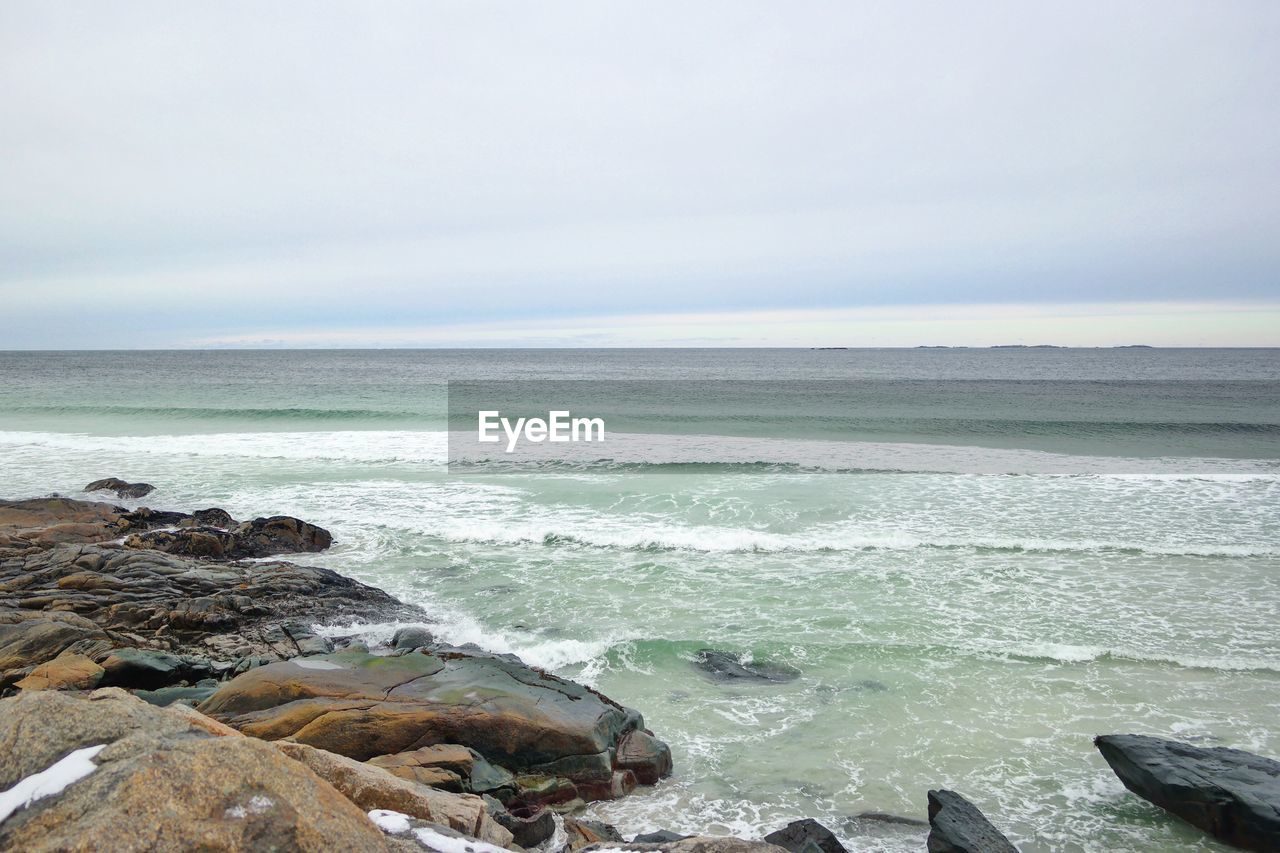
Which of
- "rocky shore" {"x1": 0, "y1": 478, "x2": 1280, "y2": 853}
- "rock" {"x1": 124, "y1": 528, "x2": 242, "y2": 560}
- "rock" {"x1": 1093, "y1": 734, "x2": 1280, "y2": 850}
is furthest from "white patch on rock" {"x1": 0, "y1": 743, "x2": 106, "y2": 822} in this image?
"rock" {"x1": 124, "y1": 528, "x2": 242, "y2": 560}

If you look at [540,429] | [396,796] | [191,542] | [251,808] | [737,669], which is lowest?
[737,669]

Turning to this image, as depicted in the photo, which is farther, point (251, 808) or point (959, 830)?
point (959, 830)

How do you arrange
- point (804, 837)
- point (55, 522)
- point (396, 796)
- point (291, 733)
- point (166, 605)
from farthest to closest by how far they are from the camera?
point (55, 522)
point (166, 605)
point (291, 733)
point (804, 837)
point (396, 796)

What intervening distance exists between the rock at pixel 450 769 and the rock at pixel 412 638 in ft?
11.3

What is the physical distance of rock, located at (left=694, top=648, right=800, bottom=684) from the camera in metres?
8.91

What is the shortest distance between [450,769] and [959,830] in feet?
12.8

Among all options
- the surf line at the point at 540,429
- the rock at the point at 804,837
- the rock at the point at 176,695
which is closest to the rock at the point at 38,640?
the rock at the point at 176,695

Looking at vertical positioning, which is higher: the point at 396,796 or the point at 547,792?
the point at 396,796

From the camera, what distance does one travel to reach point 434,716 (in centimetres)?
650

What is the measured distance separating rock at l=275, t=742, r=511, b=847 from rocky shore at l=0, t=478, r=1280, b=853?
13 mm

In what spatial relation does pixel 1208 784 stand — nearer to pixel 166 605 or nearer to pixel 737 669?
pixel 737 669

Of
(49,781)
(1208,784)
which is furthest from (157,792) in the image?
(1208,784)

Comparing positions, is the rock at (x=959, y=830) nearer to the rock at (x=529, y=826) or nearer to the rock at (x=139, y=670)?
the rock at (x=529, y=826)

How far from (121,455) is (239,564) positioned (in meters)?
17.7
